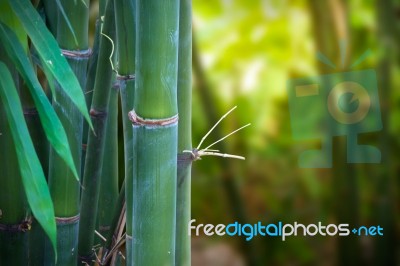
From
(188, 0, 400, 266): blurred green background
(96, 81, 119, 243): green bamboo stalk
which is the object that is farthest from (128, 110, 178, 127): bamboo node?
(188, 0, 400, 266): blurred green background

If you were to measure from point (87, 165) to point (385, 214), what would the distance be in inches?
29.0

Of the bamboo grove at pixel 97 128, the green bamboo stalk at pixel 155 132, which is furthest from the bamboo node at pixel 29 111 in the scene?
the green bamboo stalk at pixel 155 132

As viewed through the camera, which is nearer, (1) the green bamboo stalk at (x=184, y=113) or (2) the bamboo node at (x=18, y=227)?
(1) the green bamboo stalk at (x=184, y=113)

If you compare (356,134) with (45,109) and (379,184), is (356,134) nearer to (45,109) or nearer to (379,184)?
(379,184)

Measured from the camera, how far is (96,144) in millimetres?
754

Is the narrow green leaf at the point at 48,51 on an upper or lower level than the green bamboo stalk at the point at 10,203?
upper

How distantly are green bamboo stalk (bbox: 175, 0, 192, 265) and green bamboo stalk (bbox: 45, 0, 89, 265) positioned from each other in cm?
13

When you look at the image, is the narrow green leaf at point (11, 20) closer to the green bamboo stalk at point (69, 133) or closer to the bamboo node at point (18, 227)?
the green bamboo stalk at point (69, 133)

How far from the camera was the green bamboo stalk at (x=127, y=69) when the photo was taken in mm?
615

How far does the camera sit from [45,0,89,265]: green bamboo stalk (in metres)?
0.69

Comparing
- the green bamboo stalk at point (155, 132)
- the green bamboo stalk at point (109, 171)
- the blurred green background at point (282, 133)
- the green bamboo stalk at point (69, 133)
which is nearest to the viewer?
the green bamboo stalk at point (155, 132)

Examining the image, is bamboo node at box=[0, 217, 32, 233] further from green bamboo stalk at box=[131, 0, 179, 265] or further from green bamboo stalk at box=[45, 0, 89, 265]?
green bamboo stalk at box=[131, 0, 179, 265]

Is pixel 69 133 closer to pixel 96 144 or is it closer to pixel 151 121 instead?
pixel 96 144

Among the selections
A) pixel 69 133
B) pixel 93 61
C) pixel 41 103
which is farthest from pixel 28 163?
pixel 93 61
